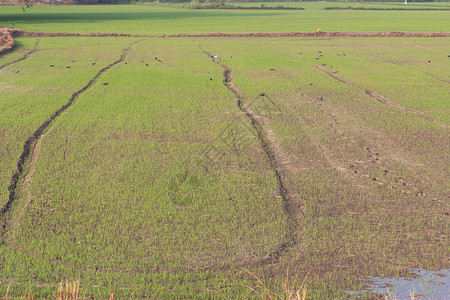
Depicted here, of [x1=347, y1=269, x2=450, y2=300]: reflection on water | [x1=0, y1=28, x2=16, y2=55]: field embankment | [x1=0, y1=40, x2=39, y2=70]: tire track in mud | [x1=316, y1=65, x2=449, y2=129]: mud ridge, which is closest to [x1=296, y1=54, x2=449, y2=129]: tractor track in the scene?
[x1=316, y1=65, x2=449, y2=129]: mud ridge

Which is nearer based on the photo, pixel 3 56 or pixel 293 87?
pixel 293 87

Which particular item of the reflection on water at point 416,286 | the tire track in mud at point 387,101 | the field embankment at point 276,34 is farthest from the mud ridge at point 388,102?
the field embankment at point 276,34

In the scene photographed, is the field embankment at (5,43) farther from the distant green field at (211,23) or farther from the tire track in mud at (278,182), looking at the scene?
the tire track in mud at (278,182)

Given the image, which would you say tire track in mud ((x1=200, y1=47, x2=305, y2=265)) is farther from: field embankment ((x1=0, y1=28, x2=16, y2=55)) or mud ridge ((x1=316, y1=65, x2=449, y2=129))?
field embankment ((x1=0, y1=28, x2=16, y2=55))

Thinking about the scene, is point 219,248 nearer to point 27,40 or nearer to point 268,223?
point 268,223

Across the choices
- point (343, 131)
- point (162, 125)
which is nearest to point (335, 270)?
point (343, 131)

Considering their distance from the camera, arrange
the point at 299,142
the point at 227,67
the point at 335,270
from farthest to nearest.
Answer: the point at 227,67 → the point at 299,142 → the point at 335,270
